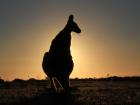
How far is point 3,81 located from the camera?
28.2 m

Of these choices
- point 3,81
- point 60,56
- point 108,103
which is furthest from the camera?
point 3,81

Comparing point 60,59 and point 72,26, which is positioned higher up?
point 72,26

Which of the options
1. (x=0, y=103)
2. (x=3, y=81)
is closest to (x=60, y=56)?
(x=0, y=103)

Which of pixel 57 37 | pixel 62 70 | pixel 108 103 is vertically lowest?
pixel 108 103

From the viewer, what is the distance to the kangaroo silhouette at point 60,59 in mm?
17484

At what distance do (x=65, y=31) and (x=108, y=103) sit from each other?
19.7 ft

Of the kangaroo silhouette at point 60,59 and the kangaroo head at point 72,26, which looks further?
the kangaroo head at point 72,26

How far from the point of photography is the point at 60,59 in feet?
57.4

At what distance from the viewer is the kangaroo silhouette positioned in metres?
17.5

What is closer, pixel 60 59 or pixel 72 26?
pixel 60 59

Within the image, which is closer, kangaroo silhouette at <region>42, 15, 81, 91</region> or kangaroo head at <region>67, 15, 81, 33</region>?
kangaroo silhouette at <region>42, 15, 81, 91</region>

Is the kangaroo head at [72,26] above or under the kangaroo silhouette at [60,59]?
above

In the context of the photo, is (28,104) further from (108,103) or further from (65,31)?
(65,31)

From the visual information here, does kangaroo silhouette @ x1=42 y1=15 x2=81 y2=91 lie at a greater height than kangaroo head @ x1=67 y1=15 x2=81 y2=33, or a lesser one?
lesser
